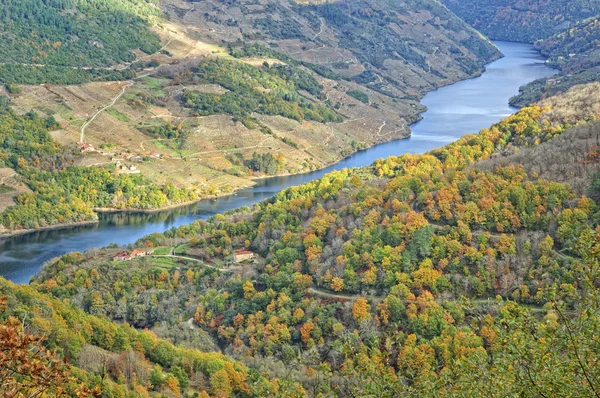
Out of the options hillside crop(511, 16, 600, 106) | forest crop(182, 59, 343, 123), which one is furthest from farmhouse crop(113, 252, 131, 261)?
hillside crop(511, 16, 600, 106)

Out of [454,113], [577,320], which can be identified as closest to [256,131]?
[454,113]

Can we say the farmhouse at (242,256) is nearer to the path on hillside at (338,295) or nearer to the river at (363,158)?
the path on hillside at (338,295)

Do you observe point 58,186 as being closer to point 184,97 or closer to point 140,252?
point 140,252

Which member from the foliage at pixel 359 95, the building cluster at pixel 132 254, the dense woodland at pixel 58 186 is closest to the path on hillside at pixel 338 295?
the building cluster at pixel 132 254

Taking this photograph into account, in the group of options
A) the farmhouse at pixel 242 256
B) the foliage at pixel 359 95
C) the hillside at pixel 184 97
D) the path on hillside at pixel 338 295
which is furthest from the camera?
the foliage at pixel 359 95

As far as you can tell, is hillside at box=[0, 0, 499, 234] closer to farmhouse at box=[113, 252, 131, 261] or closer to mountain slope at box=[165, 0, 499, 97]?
mountain slope at box=[165, 0, 499, 97]

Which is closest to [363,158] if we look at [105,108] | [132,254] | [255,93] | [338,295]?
[255,93]

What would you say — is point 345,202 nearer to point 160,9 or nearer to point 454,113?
point 454,113
